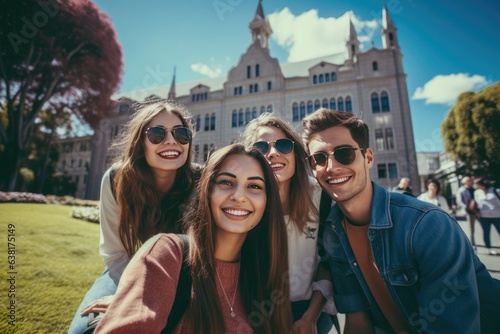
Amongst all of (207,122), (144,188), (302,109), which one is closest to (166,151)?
(144,188)

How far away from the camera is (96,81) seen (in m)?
15.5

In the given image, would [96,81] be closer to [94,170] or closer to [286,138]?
[286,138]

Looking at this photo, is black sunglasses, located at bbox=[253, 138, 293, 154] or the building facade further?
the building facade

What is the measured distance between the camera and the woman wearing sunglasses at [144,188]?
254 centimetres

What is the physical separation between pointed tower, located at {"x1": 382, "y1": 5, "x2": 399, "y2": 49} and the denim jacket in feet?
104

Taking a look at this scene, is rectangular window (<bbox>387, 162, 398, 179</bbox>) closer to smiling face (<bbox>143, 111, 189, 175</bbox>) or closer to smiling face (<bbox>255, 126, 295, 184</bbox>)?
smiling face (<bbox>255, 126, 295, 184</bbox>)

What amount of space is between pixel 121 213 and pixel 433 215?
2.96 meters

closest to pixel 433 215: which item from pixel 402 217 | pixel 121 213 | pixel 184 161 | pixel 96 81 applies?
pixel 402 217

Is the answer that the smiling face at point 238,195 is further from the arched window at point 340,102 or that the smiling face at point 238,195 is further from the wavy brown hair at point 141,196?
the arched window at point 340,102

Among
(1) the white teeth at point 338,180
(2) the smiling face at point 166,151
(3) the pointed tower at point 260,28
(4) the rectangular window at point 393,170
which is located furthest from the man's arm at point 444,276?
(3) the pointed tower at point 260,28

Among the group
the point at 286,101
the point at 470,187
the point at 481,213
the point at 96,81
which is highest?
the point at 286,101

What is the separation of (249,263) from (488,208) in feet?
29.2

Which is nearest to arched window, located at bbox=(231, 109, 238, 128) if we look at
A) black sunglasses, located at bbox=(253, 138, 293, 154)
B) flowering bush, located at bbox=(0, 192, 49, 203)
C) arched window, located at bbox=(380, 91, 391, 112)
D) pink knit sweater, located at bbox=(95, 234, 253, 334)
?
arched window, located at bbox=(380, 91, 391, 112)

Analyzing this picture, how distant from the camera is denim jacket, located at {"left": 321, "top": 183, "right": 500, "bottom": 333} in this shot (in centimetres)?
157
